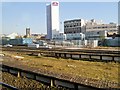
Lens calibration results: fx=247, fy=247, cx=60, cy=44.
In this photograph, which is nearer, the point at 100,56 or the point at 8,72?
the point at 8,72

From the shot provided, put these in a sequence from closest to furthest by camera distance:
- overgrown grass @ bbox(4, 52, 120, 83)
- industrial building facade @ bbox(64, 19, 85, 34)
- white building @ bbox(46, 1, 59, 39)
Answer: overgrown grass @ bbox(4, 52, 120, 83)
industrial building facade @ bbox(64, 19, 85, 34)
white building @ bbox(46, 1, 59, 39)

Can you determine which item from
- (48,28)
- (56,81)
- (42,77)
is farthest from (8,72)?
(48,28)

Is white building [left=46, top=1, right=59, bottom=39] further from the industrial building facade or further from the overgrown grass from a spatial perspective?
the overgrown grass

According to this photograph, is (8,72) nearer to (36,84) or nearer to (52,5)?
(36,84)

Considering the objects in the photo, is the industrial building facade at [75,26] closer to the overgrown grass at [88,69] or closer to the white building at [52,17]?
the white building at [52,17]

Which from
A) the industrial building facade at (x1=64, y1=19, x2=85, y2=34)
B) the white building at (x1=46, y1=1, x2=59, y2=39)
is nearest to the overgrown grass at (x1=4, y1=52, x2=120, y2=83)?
the industrial building facade at (x1=64, y1=19, x2=85, y2=34)

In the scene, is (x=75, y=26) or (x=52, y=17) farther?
(x=52, y=17)

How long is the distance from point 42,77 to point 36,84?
54 centimetres

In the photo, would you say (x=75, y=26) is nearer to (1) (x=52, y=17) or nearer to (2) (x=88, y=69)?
(1) (x=52, y=17)

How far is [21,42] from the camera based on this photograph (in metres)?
91.7

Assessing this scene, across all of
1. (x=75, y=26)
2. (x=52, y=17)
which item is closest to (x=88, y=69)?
(x=75, y=26)

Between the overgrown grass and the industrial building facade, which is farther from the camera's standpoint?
the industrial building facade

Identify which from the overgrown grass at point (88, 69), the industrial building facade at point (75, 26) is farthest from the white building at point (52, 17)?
the overgrown grass at point (88, 69)

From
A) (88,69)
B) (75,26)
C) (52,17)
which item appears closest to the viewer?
(88,69)
